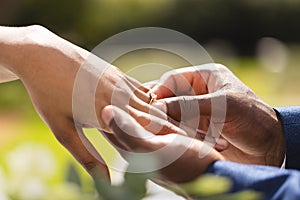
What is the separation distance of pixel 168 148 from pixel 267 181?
6.0 inches

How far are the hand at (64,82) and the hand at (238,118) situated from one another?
4.2 inches

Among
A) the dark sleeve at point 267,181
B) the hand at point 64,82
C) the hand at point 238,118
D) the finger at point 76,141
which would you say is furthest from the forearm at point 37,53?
the dark sleeve at point 267,181

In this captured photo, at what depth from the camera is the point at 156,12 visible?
11.6 metres

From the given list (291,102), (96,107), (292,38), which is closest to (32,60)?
(96,107)

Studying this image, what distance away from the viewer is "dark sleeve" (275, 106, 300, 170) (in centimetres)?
142

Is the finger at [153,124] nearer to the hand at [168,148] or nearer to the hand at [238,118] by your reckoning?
the hand at [168,148]

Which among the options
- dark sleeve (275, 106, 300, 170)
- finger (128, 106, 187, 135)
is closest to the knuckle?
finger (128, 106, 187, 135)

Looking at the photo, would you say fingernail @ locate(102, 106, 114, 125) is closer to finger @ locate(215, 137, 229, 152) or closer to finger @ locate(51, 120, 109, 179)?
finger @ locate(51, 120, 109, 179)

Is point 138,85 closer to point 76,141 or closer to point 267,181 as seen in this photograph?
point 76,141

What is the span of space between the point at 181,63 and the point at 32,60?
8.38 metres

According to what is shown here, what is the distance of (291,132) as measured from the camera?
58.0 inches

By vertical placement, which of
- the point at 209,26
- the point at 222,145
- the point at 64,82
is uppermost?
the point at 64,82

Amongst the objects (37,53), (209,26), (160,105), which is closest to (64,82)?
(37,53)

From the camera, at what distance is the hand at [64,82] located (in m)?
1.42
